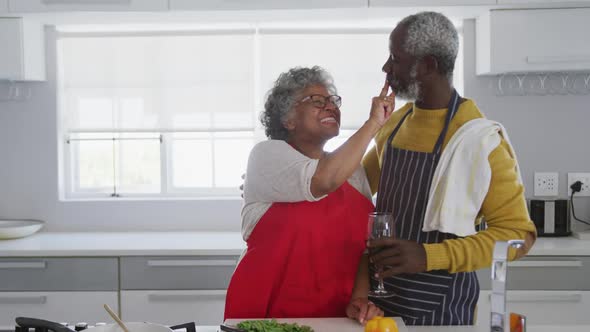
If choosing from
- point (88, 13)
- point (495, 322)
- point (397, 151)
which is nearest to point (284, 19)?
point (88, 13)

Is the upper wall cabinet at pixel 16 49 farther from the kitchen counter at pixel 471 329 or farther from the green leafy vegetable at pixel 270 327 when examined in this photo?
the green leafy vegetable at pixel 270 327

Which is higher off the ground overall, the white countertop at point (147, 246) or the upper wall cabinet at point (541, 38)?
the upper wall cabinet at point (541, 38)

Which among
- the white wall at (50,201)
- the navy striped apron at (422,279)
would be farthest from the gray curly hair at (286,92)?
the white wall at (50,201)

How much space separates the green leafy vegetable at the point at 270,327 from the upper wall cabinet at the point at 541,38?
1910 mm

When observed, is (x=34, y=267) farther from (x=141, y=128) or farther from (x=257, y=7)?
(x=257, y=7)

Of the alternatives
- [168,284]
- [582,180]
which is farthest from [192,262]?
[582,180]

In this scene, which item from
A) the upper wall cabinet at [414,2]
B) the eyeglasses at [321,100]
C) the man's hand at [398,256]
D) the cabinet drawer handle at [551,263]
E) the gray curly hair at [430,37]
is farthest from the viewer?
the upper wall cabinet at [414,2]

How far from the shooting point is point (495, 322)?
42.3 inches

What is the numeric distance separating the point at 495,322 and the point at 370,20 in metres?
2.57

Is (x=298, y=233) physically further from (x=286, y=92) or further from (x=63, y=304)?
(x=63, y=304)

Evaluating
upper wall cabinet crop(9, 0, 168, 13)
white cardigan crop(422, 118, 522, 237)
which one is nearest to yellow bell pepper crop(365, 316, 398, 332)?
white cardigan crop(422, 118, 522, 237)

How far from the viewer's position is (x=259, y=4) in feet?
9.82

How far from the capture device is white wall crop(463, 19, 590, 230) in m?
3.39

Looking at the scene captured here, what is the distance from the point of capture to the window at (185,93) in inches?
136
